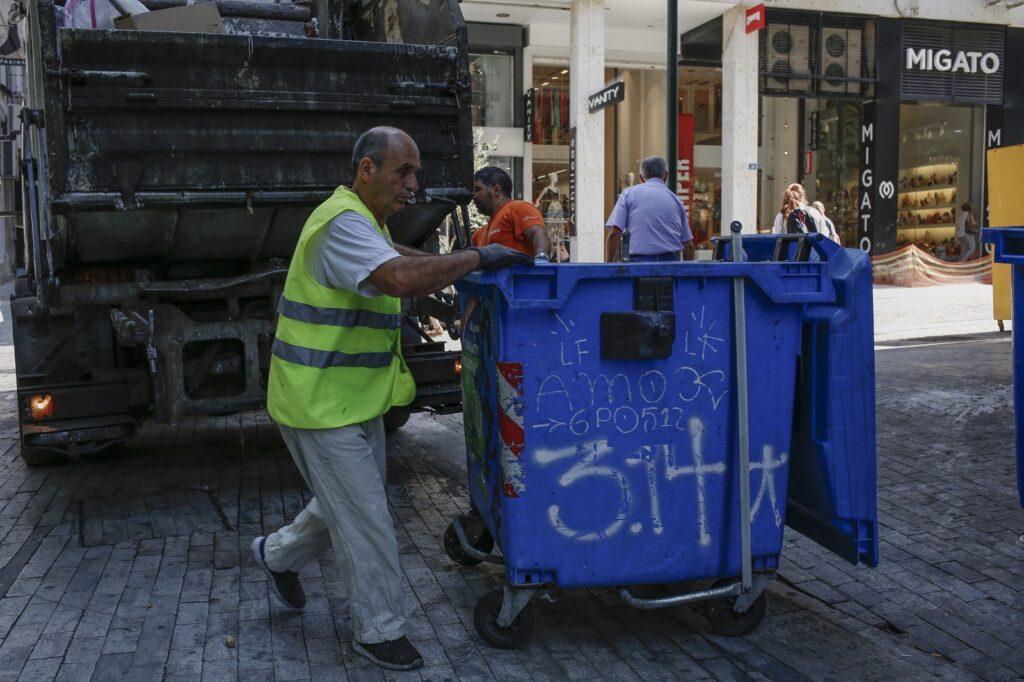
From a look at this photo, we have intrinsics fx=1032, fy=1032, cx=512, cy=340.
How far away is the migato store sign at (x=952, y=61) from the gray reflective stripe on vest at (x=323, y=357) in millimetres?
22044

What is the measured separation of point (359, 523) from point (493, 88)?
65.9 feet

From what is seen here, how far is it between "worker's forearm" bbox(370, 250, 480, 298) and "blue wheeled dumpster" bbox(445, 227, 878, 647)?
183 mm

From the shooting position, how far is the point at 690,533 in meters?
3.51

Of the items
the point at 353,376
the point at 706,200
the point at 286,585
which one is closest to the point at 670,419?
the point at 353,376

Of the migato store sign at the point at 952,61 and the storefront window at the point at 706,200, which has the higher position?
the migato store sign at the point at 952,61

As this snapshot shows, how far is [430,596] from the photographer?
4031 millimetres

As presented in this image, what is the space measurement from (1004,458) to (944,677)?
313 cm

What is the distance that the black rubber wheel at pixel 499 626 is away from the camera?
3510 millimetres

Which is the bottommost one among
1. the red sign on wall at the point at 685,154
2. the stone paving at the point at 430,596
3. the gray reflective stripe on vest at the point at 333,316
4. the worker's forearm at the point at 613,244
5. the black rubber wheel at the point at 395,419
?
the stone paving at the point at 430,596

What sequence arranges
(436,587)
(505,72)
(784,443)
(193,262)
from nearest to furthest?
(784,443), (436,587), (193,262), (505,72)

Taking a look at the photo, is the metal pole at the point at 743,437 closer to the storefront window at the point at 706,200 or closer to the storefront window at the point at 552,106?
the storefront window at the point at 552,106

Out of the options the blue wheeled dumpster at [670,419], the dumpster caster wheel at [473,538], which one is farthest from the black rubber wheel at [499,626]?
the dumpster caster wheel at [473,538]

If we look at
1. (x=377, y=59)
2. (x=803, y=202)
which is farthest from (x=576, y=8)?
(x=377, y=59)

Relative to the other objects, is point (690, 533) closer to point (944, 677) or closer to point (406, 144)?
point (944, 677)
